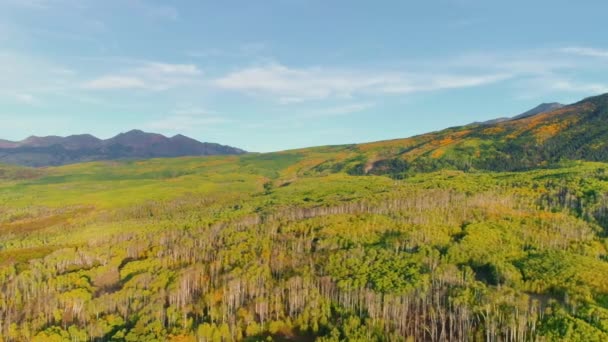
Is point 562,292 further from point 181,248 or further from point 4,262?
point 4,262

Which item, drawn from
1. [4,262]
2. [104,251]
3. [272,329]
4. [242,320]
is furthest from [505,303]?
[4,262]

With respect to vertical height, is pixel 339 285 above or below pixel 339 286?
above

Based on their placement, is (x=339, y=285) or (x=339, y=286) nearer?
(x=339, y=286)

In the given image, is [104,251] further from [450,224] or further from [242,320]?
[450,224]

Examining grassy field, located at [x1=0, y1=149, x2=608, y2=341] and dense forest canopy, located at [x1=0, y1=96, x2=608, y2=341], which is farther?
grassy field, located at [x1=0, y1=149, x2=608, y2=341]

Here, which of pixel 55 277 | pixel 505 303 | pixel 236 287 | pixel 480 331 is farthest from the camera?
pixel 55 277

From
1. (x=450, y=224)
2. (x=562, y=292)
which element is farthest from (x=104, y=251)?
(x=562, y=292)

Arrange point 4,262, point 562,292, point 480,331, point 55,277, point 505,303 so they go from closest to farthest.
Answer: point 480,331, point 505,303, point 562,292, point 55,277, point 4,262

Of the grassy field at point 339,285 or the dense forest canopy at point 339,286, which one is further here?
the grassy field at point 339,285

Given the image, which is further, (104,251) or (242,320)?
(104,251)
